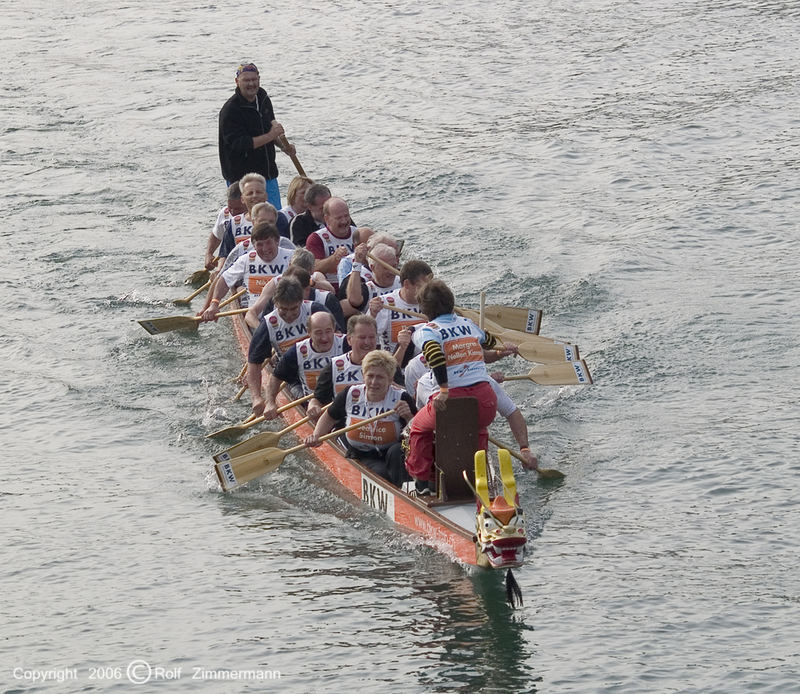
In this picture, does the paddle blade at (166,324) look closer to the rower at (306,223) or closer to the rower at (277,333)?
the rower at (306,223)

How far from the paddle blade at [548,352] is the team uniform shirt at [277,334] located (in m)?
2.26

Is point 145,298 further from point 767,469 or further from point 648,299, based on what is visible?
point 767,469

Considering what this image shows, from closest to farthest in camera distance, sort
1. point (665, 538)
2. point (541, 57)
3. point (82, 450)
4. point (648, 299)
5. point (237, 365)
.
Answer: point (665, 538) < point (82, 450) < point (237, 365) < point (648, 299) < point (541, 57)

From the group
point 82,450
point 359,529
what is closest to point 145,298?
point 82,450

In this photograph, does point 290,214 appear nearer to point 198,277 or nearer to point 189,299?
point 189,299

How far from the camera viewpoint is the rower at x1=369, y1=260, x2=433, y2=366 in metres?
11.5

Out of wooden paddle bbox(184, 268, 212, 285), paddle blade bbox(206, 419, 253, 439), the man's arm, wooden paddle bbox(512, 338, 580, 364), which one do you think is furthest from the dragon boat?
wooden paddle bbox(184, 268, 212, 285)

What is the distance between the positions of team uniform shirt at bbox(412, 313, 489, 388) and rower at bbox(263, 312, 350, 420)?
5.21ft

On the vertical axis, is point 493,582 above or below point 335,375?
below

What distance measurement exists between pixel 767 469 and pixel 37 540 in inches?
268

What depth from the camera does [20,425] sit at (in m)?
14.2

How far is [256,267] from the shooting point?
45.3 feet

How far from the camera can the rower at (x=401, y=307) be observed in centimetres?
1153

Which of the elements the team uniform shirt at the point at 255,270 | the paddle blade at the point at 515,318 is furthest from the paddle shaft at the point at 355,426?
the paddle blade at the point at 515,318
